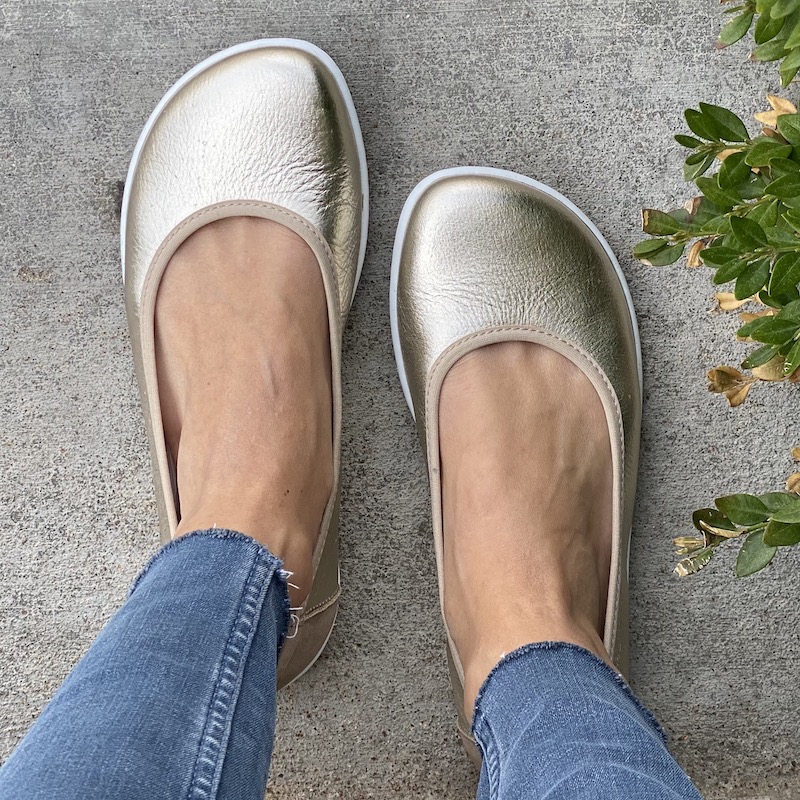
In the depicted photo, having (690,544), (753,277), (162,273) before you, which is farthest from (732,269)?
(162,273)

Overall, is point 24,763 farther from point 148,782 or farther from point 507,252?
point 507,252

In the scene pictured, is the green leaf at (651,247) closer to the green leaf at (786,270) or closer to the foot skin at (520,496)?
the green leaf at (786,270)

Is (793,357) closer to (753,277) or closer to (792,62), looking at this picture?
(753,277)

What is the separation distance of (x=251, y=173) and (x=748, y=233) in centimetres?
56

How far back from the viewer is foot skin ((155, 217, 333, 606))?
765 millimetres

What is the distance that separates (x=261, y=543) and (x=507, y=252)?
17.2 inches

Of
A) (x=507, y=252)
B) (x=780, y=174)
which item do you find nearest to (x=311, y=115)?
(x=507, y=252)

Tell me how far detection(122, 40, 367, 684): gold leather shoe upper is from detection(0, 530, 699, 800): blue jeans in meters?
0.20

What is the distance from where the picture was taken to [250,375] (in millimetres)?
813

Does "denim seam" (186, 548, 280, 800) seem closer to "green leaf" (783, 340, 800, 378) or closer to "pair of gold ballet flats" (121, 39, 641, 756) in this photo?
"pair of gold ballet flats" (121, 39, 641, 756)

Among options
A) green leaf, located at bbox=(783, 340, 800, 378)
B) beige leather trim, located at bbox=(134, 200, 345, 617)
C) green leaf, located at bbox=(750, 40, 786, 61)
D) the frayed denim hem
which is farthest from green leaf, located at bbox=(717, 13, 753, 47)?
the frayed denim hem

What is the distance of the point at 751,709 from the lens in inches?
35.4

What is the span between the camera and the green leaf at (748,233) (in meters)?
0.46

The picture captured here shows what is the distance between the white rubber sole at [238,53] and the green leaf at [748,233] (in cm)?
48
